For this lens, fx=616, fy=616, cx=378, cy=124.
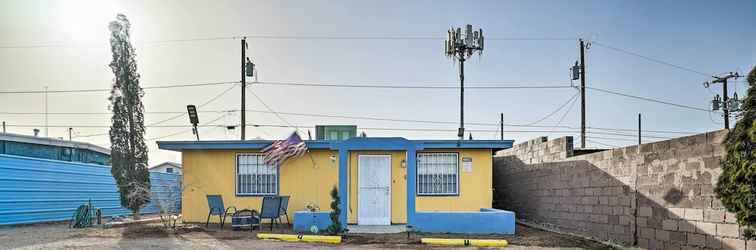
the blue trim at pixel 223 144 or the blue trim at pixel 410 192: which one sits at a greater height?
the blue trim at pixel 223 144

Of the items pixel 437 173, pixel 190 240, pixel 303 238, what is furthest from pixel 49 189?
pixel 437 173

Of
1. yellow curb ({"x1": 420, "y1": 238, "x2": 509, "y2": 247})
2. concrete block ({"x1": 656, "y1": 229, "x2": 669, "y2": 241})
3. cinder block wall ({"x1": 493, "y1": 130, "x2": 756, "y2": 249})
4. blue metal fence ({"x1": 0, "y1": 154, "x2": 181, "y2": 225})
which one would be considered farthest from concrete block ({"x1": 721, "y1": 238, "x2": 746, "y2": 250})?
blue metal fence ({"x1": 0, "y1": 154, "x2": 181, "y2": 225})

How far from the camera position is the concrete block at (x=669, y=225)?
28.1ft

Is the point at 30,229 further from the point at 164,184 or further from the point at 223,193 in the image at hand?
the point at 164,184

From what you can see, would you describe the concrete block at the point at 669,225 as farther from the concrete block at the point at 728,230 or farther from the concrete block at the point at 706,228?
the concrete block at the point at 728,230

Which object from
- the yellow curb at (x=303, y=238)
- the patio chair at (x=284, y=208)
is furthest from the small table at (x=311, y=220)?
the yellow curb at (x=303, y=238)

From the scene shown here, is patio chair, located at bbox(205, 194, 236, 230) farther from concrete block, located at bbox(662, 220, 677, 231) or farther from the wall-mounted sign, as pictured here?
concrete block, located at bbox(662, 220, 677, 231)

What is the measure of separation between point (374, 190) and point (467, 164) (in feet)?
7.01

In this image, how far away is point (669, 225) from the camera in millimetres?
8688

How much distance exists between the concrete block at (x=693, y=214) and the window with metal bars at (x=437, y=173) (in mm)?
5958

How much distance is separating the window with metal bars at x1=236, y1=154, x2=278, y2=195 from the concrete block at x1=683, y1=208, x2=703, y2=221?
28.3ft

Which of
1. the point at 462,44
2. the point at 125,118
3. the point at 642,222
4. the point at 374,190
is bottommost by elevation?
the point at 642,222

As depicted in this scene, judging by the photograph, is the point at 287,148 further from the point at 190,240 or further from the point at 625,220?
the point at 625,220

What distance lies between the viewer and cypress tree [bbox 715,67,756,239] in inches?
237
